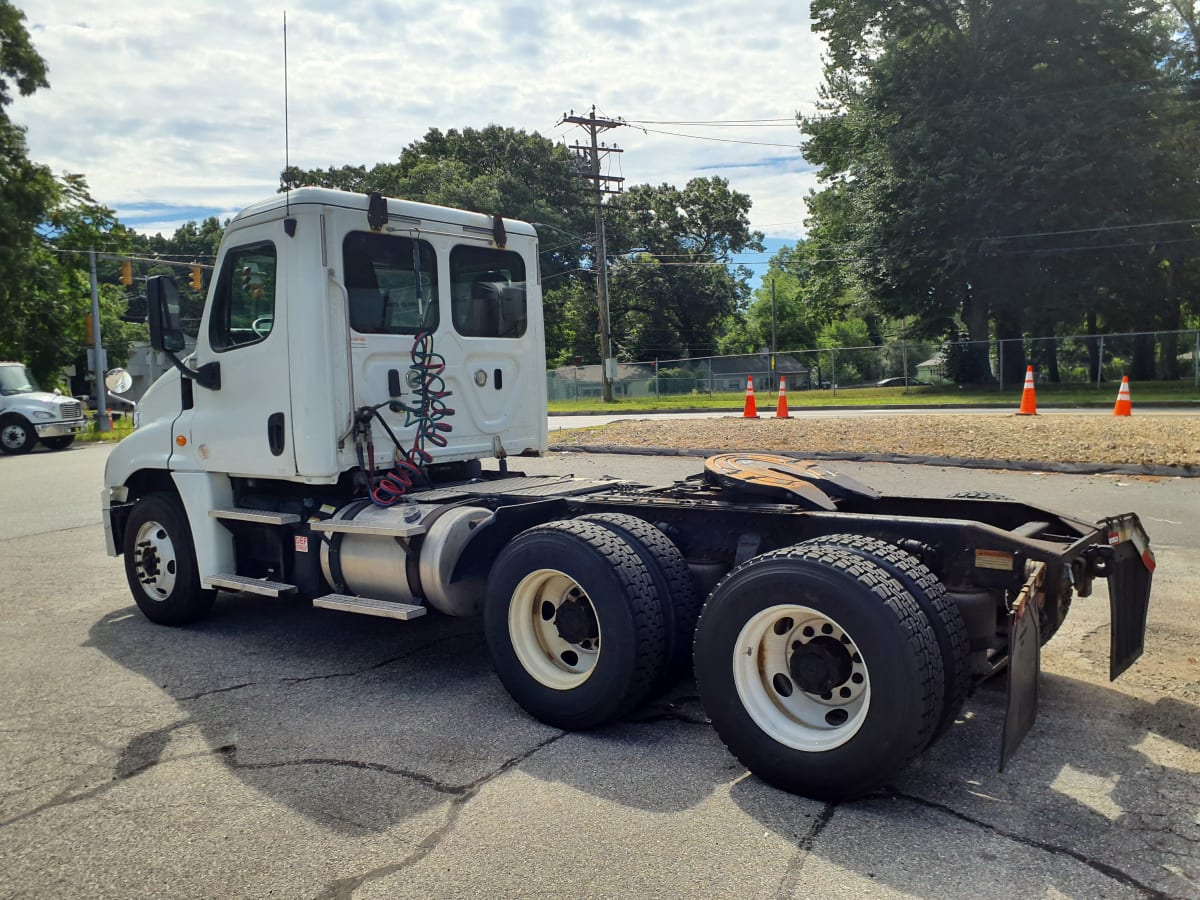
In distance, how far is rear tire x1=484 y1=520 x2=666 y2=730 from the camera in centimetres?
397

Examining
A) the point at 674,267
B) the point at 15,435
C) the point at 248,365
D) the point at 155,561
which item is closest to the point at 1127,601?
the point at 248,365

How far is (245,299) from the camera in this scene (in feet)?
18.4

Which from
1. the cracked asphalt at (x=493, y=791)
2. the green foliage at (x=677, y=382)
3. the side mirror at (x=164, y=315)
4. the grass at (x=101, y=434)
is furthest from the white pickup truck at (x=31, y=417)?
the green foliage at (x=677, y=382)

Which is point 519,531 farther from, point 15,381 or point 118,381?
point 15,381

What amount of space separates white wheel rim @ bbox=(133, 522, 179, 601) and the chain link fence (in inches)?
1097

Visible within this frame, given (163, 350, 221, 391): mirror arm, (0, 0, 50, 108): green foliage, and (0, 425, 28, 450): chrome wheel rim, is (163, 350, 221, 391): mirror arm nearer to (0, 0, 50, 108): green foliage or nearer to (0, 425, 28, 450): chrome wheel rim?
(0, 425, 28, 450): chrome wheel rim

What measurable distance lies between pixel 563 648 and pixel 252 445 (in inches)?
97.0

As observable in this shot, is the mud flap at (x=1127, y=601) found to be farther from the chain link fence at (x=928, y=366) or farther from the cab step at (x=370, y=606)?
the chain link fence at (x=928, y=366)

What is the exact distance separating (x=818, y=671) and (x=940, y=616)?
489 millimetres

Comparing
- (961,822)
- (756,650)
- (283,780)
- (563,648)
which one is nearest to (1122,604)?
(961,822)

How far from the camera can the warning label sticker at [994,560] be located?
359 centimetres

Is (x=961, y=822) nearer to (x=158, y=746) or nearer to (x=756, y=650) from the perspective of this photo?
(x=756, y=650)

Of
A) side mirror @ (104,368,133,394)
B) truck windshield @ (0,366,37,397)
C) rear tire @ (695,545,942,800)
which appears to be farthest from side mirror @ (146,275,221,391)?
truck windshield @ (0,366,37,397)

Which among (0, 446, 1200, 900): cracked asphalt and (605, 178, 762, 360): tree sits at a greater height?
(605, 178, 762, 360): tree
